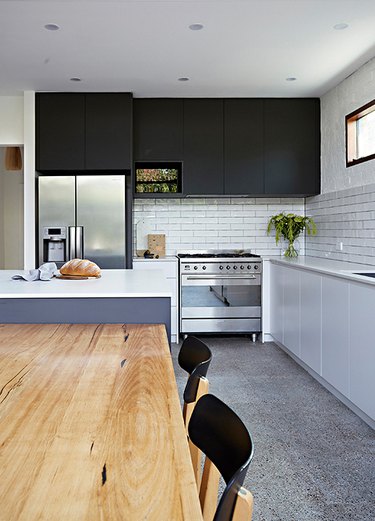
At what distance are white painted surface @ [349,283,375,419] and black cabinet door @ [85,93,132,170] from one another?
9.97 feet

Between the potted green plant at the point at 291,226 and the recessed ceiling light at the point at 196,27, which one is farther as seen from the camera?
the potted green plant at the point at 291,226

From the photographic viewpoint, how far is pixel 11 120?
5.62m

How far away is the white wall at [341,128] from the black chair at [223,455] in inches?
145

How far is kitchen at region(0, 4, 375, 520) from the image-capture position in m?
4.63

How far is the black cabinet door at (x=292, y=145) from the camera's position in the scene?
18.8ft

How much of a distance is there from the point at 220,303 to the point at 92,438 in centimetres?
462

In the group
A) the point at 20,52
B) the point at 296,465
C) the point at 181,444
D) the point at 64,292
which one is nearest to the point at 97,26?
the point at 20,52

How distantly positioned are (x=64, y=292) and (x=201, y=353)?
47.3 inches

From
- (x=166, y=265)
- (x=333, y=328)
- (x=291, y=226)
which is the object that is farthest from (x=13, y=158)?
(x=333, y=328)

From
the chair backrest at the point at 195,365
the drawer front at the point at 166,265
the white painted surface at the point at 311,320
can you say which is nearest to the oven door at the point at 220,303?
the drawer front at the point at 166,265

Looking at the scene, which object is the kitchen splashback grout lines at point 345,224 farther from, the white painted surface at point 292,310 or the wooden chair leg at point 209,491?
the wooden chair leg at point 209,491

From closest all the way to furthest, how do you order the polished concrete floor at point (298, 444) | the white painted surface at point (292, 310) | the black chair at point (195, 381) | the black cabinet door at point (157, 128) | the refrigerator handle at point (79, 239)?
the black chair at point (195, 381)
the polished concrete floor at point (298, 444)
the white painted surface at point (292, 310)
the refrigerator handle at point (79, 239)
the black cabinet door at point (157, 128)

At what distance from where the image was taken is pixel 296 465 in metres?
2.62

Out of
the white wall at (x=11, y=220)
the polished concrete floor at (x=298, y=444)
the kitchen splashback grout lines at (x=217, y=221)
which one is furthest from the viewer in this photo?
the white wall at (x=11, y=220)
